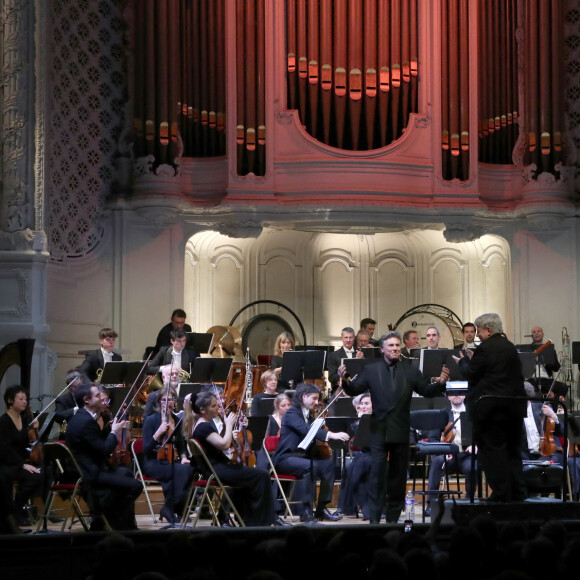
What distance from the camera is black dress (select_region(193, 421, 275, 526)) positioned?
30.8 ft

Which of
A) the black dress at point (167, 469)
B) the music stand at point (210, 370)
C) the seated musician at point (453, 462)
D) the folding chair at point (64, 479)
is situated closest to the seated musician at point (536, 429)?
the seated musician at point (453, 462)

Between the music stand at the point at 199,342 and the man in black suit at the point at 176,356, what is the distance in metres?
0.22

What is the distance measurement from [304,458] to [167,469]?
1.11 m

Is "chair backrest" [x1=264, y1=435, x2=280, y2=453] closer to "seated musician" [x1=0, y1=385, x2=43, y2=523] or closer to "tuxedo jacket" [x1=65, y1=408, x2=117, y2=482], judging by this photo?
"tuxedo jacket" [x1=65, y1=408, x2=117, y2=482]

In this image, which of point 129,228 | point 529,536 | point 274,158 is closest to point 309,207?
point 274,158

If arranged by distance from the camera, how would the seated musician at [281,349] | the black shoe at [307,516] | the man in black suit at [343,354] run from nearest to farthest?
the black shoe at [307,516]
the seated musician at [281,349]
the man in black suit at [343,354]

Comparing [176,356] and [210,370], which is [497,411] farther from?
[176,356]

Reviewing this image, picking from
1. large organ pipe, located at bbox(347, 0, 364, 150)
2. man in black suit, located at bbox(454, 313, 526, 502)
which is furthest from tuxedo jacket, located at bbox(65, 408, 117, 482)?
large organ pipe, located at bbox(347, 0, 364, 150)

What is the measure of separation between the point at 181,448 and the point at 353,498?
1.57 metres

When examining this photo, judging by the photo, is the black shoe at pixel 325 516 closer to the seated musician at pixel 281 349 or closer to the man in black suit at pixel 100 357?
the seated musician at pixel 281 349

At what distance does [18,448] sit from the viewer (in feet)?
31.7

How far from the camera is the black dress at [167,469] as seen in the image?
10156 mm

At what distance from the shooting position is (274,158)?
46.8ft

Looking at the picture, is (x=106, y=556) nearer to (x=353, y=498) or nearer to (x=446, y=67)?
(x=353, y=498)
